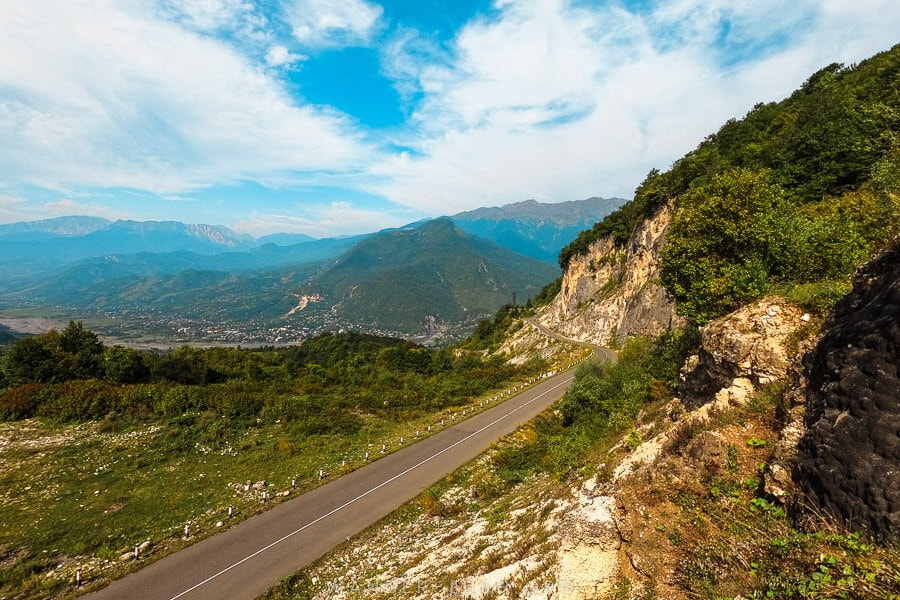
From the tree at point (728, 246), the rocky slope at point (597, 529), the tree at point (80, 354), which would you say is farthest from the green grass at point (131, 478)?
the tree at point (728, 246)

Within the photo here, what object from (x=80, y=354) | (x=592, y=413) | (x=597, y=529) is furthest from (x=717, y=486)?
(x=80, y=354)

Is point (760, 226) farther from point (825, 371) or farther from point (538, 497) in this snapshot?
point (538, 497)

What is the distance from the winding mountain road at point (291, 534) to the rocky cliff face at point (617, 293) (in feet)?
86.6

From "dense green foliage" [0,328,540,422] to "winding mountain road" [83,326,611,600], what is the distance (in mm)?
8441

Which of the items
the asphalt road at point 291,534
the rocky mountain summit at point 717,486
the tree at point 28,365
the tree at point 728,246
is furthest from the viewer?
the tree at point 28,365

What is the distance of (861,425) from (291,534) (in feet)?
57.6

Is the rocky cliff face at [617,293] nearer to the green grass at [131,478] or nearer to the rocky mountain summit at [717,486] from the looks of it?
the rocky mountain summit at [717,486]

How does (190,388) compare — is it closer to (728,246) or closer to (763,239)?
(728,246)

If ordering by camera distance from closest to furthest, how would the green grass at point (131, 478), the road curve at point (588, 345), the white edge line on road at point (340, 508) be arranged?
the white edge line on road at point (340, 508) < the green grass at point (131, 478) < the road curve at point (588, 345)

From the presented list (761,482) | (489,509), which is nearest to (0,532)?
(489,509)

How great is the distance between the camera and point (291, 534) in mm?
15180

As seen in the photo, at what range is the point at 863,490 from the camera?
4297 millimetres

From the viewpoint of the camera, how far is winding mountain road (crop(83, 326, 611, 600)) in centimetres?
1247

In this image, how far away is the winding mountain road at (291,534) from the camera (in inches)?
491
